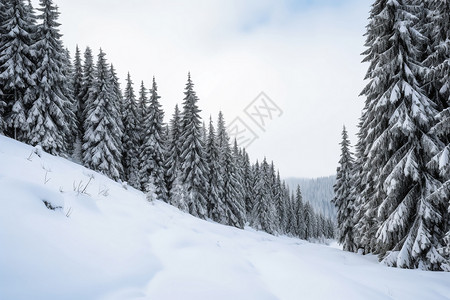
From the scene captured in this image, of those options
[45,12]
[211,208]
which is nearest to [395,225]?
[211,208]

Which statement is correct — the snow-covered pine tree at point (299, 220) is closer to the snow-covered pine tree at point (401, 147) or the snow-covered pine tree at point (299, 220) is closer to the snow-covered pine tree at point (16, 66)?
the snow-covered pine tree at point (401, 147)

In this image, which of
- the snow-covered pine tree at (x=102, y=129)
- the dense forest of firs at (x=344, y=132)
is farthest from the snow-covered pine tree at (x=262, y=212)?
the snow-covered pine tree at (x=102, y=129)

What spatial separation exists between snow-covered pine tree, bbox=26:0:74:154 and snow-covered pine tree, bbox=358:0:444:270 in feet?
79.8

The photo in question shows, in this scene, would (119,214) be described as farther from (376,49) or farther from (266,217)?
(266,217)

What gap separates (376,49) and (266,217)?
127 feet

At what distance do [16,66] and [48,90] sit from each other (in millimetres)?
2826

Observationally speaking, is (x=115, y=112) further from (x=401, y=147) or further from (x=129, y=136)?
(x=401, y=147)

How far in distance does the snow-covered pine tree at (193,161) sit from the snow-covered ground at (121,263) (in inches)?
912

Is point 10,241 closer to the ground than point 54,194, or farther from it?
closer to the ground

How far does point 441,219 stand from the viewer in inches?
406

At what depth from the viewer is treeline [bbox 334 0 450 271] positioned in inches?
404

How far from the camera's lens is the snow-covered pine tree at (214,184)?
3322 centimetres

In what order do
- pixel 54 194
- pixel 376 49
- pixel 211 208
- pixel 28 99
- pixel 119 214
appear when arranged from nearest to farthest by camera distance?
1. pixel 54 194
2. pixel 119 214
3. pixel 376 49
4. pixel 28 99
5. pixel 211 208

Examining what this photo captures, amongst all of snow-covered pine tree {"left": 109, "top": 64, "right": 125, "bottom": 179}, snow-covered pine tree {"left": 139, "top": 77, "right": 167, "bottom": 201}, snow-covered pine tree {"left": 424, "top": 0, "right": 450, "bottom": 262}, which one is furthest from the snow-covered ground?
snow-covered pine tree {"left": 139, "top": 77, "right": 167, "bottom": 201}
